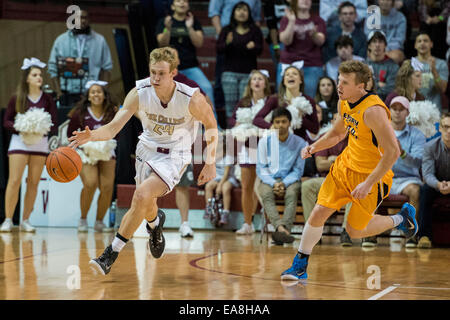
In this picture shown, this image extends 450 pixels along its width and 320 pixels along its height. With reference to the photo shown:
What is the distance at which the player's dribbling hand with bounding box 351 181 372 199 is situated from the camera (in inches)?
192

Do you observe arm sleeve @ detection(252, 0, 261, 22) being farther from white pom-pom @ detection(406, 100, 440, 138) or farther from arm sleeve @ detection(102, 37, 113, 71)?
white pom-pom @ detection(406, 100, 440, 138)

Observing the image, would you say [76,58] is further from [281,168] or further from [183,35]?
[281,168]

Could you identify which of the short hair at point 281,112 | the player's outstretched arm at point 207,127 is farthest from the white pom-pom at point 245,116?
the player's outstretched arm at point 207,127

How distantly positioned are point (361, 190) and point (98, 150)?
5274 mm

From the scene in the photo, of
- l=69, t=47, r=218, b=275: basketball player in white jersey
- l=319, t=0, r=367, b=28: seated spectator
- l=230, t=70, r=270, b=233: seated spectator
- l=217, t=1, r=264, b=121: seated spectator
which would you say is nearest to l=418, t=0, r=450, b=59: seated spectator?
l=319, t=0, r=367, b=28: seated spectator

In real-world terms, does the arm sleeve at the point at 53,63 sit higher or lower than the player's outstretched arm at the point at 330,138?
higher

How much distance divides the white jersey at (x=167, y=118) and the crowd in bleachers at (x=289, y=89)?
2626 millimetres

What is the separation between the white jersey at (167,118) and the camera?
5469mm

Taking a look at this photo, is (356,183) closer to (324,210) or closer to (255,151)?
(324,210)

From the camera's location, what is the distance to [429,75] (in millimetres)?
9445

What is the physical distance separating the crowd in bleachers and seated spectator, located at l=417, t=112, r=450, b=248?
0.01m

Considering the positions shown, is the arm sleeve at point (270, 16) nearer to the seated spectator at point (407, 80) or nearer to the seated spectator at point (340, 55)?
the seated spectator at point (340, 55)
